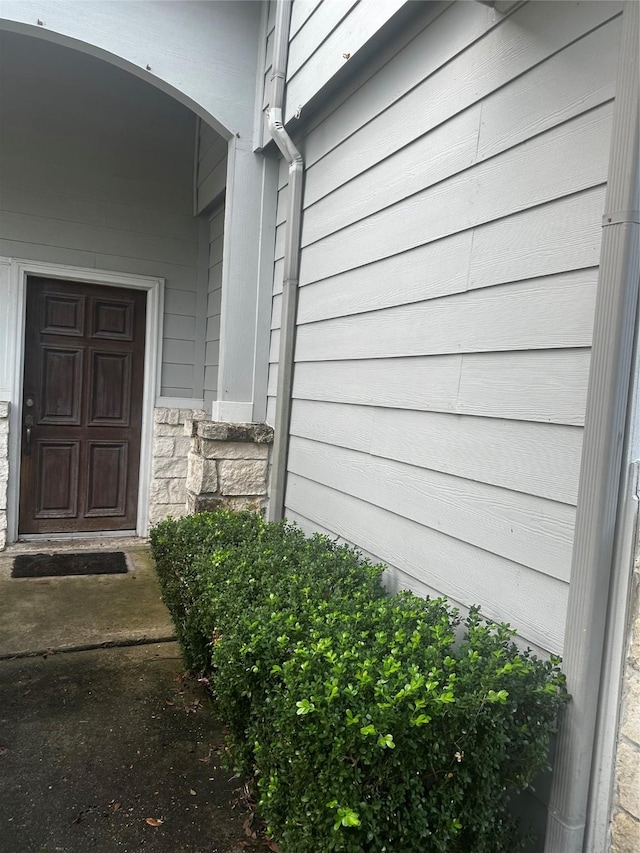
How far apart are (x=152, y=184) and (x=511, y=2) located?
3.74 m

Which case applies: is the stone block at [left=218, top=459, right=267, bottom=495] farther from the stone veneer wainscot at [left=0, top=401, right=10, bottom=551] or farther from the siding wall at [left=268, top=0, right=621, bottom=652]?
the stone veneer wainscot at [left=0, top=401, right=10, bottom=551]

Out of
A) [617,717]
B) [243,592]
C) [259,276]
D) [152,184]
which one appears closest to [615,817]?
[617,717]

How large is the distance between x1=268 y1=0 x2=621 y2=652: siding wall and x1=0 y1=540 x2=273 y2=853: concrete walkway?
1001 millimetres

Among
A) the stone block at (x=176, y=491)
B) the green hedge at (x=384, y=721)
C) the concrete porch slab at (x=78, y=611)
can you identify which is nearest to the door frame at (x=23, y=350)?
the stone block at (x=176, y=491)

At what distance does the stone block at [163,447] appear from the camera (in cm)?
509

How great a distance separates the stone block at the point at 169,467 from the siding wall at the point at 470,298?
8.41 ft

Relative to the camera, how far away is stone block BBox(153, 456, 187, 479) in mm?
5109

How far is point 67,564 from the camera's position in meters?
4.42

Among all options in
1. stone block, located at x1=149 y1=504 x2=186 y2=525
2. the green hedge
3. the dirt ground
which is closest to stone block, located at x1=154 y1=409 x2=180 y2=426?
stone block, located at x1=149 y1=504 x2=186 y2=525

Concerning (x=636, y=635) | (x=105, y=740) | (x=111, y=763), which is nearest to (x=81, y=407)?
(x=105, y=740)

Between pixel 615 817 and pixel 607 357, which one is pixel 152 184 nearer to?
pixel 607 357

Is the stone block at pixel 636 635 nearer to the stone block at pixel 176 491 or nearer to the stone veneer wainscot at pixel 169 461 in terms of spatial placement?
the stone veneer wainscot at pixel 169 461

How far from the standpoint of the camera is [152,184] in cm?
496

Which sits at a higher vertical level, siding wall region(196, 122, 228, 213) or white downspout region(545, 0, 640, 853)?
siding wall region(196, 122, 228, 213)
